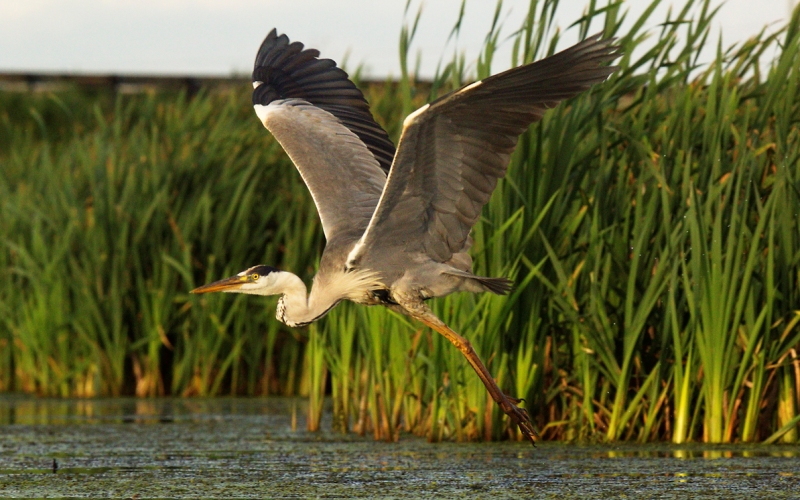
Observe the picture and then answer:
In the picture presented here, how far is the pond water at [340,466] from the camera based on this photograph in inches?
179

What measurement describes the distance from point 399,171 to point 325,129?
1668mm

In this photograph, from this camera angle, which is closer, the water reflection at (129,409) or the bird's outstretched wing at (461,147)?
the bird's outstretched wing at (461,147)

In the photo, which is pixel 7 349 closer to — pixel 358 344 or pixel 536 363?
pixel 358 344

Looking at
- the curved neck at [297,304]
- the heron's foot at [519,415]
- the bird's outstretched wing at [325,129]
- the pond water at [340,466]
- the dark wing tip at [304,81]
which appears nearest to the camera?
the pond water at [340,466]

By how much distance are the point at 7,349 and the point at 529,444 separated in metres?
5.20

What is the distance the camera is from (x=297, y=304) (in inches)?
222

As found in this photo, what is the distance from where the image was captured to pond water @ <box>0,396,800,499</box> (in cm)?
455

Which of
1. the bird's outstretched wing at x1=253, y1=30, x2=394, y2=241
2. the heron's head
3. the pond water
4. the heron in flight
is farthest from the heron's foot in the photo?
the heron's head

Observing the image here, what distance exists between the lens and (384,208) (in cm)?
499

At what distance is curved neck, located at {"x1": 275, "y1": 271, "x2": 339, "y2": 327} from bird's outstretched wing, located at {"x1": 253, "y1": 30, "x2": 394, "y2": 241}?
280 mm

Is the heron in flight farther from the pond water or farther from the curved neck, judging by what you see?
the pond water

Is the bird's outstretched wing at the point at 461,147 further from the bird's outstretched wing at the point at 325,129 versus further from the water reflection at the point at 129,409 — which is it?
the water reflection at the point at 129,409

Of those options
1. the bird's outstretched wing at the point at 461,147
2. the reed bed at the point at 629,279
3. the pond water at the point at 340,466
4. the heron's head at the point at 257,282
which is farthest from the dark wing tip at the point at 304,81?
the pond water at the point at 340,466

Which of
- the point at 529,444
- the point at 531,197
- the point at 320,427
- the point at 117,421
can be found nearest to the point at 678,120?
the point at 531,197
